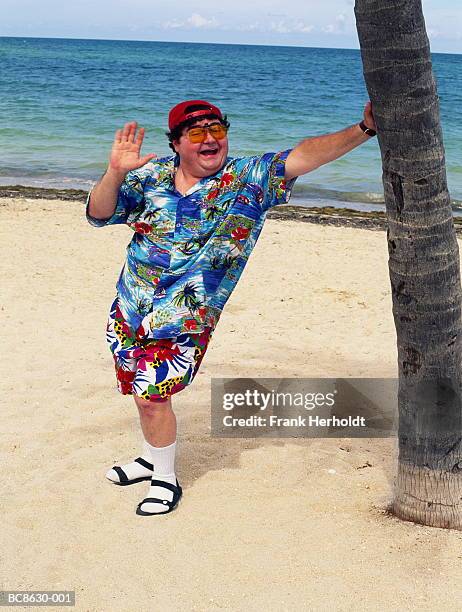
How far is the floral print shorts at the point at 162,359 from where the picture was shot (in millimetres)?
3879

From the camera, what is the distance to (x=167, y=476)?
4.18m

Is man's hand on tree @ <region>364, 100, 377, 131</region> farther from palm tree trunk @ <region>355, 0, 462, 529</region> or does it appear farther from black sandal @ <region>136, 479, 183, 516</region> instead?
black sandal @ <region>136, 479, 183, 516</region>

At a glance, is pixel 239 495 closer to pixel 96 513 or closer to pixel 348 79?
pixel 96 513

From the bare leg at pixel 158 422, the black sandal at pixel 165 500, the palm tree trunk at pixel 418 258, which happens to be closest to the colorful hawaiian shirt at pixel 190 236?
the bare leg at pixel 158 422

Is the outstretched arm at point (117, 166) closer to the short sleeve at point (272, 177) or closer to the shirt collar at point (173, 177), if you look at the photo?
the shirt collar at point (173, 177)

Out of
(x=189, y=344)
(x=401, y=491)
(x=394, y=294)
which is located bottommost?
(x=401, y=491)

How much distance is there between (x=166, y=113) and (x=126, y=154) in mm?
29657

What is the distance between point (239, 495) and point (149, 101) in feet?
115

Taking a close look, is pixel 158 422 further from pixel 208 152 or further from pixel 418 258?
pixel 418 258

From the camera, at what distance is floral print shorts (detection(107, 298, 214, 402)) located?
388 centimetres

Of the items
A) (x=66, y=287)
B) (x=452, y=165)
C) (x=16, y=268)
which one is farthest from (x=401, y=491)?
(x=452, y=165)

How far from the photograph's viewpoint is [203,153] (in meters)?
3.79

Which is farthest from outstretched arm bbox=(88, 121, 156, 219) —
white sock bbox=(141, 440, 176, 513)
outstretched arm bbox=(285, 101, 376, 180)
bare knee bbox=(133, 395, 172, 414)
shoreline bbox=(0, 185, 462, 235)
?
shoreline bbox=(0, 185, 462, 235)

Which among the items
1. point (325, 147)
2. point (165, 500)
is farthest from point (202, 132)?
point (165, 500)
